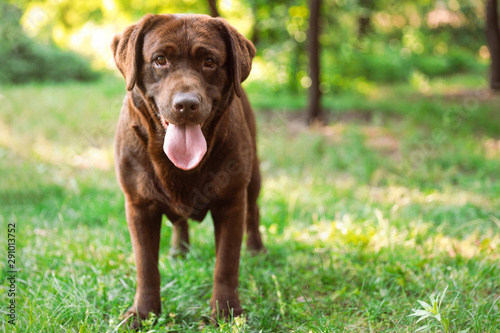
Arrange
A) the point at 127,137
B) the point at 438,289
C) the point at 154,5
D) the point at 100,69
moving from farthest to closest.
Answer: the point at 100,69, the point at 154,5, the point at 438,289, the point at 127,137

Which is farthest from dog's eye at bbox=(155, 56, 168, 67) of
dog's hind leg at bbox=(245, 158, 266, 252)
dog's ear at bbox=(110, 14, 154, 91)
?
dog's hind leg at bbox=(245, 158, 266, 252)

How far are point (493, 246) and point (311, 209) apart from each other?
1.64 m

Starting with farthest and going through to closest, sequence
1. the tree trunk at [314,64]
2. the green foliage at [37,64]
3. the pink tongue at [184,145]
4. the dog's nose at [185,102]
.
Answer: the green foliage at [37,64] → the tree trunk at [314,64] → the pink tongue at [184,145] → the dog's nose at [185,102]

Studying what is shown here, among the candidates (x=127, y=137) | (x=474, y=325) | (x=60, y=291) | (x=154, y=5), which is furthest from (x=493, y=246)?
(x=154, y=5)

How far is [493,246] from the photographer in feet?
11.6

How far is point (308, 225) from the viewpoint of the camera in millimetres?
4273

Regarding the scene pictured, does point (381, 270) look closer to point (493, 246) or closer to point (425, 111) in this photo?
point (493, 246)

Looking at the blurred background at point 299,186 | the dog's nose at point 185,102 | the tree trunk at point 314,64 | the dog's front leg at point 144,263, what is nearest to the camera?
the dog's nose at point 185,102

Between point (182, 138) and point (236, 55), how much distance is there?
56cm

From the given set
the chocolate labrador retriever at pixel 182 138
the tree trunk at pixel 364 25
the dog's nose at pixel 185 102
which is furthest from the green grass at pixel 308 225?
the tree trunk at pixel 364 25

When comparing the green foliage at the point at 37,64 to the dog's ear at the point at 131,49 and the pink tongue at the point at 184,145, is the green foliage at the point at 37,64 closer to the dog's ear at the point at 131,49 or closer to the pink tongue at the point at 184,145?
the dog's ear at the point at 131,49

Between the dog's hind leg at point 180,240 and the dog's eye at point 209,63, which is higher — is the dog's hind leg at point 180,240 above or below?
below

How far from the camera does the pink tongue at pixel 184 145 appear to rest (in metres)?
2.42

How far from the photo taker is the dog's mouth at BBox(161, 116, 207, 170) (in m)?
2.42
